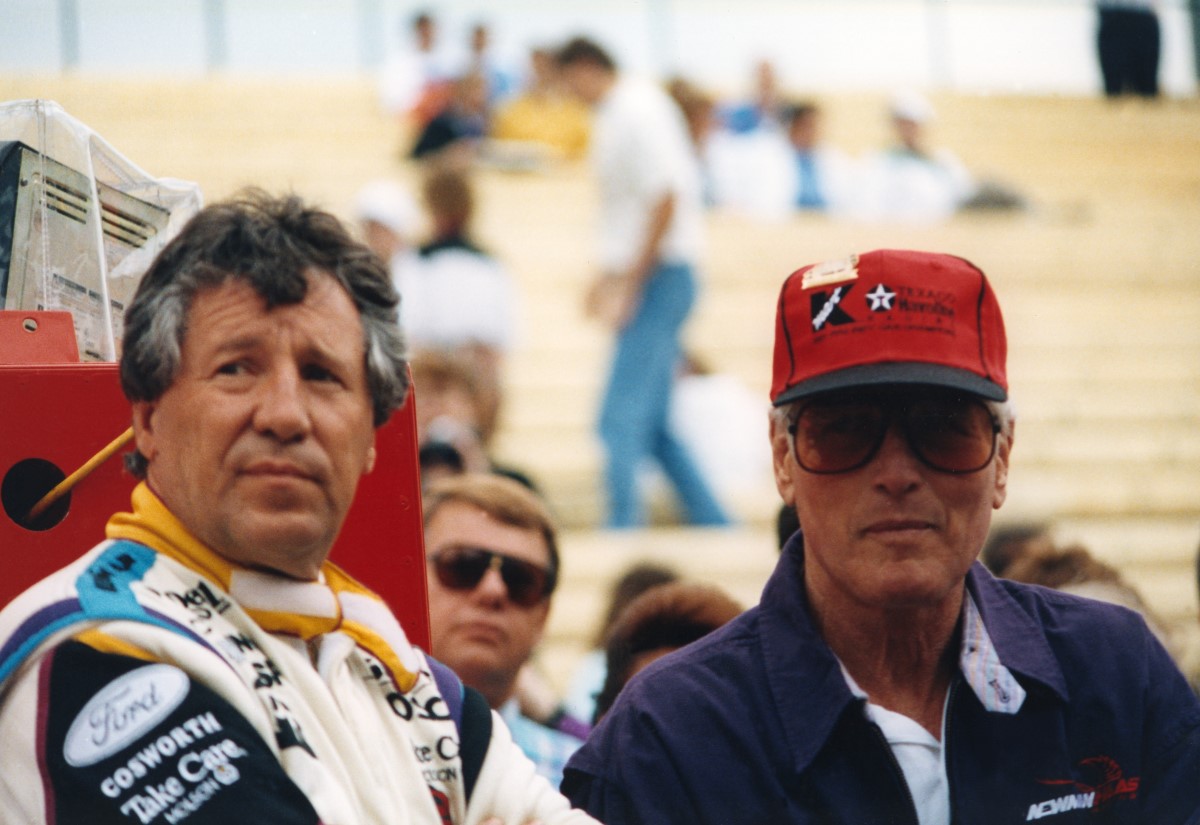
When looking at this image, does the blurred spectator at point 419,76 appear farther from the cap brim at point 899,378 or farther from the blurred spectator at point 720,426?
the cap brim at point 899,378

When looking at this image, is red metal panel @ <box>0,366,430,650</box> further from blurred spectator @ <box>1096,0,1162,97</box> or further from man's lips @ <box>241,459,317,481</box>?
blurred spectator @ <box>1096,0,1162,97</box>

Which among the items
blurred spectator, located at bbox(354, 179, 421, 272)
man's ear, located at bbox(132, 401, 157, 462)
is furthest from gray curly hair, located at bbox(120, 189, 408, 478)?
blurred spectator, located at bbox(354, 179, 421, 272)

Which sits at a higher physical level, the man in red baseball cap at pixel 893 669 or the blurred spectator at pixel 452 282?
the man in red baseball cap at pixel 893 669

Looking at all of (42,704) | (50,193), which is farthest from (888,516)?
(50,193)

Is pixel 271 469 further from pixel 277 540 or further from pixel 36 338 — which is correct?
pixel 36 338

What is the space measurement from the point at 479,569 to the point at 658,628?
0.46 meters

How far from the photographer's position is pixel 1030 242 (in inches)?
557

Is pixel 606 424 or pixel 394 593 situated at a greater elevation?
pixel 394 593

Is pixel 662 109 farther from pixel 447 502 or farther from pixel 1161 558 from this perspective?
pixel 447 502

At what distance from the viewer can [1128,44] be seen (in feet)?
45.8

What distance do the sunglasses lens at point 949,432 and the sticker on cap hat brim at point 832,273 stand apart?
0.68 ft

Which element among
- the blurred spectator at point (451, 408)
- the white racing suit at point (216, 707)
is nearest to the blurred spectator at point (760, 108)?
the blurred spectator at point (451, 408)

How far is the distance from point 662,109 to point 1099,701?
233 inches

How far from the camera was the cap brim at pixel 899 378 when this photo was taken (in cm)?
252
